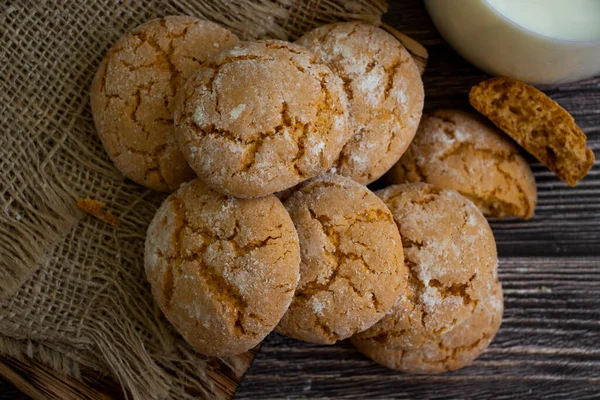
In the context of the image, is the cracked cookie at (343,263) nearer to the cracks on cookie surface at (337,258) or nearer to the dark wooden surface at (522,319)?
the cracks on cookie surface at (337,258)

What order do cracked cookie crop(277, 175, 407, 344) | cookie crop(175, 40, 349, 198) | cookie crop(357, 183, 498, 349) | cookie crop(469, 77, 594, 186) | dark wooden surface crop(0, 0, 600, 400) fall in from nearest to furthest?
cookie crop(175, 40, 349, 198), cracked cookie crop(277, 175, 407, 344), cookie crop(357, 183, 498, 349), cookie crop(469, 77, 594, 186), dark wooden surface crop(0, 0, 600, 400)

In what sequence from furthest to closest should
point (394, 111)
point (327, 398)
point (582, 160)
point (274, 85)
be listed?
point (327, 398) < point (582, 160) < point (394, 111) < point (274, 85)

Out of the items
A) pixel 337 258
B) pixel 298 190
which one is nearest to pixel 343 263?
pixel 337 258

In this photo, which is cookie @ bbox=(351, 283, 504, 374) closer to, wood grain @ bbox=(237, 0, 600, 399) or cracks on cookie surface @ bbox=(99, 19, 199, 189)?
wood grain @ bbox=(237, 0, 600, 399)

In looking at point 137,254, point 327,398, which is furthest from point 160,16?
point 327,398

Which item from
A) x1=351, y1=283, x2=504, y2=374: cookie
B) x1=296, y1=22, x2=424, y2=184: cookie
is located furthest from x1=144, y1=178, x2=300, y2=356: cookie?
x1=351, y1=283, x2=504, y2=374: cookie

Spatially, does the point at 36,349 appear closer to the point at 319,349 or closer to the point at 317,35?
the point at 319,349

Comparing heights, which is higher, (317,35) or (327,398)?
(317,35)

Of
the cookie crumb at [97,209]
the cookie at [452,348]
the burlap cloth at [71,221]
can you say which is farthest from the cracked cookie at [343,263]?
the cookie crumb at [97,209]
